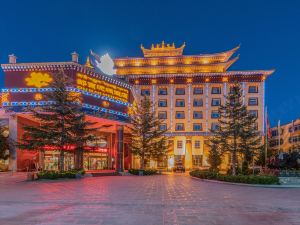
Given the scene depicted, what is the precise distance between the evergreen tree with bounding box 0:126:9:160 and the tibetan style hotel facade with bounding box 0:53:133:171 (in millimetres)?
610

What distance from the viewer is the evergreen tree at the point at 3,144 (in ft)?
105

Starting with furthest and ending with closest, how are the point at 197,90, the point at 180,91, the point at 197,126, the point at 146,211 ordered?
the point at 180,91 < the point at 197,90 < the point at 197,126 < the point at 146,211

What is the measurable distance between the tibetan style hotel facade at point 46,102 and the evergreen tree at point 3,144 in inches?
24.0

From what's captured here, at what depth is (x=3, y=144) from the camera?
105 feet

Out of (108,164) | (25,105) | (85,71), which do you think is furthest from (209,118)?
(25,105)

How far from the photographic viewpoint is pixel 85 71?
1267 inches

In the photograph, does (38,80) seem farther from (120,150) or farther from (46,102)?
(120,150)

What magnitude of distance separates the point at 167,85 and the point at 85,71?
100ft

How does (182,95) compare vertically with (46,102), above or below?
above

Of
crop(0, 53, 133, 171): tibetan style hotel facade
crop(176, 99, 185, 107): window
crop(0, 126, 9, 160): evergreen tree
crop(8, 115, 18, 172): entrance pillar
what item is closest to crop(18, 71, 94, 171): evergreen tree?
crop(0, 53, 133, 171): tibetan style hotel facade

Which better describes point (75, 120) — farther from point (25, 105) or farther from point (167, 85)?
point (167, 85)

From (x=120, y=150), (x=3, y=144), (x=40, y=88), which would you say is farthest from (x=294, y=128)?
(x=3, y=144)

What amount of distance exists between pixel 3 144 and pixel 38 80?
777 centimetres

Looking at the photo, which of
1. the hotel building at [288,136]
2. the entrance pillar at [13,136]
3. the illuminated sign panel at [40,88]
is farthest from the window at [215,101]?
the entrance pillar at [13,136]
